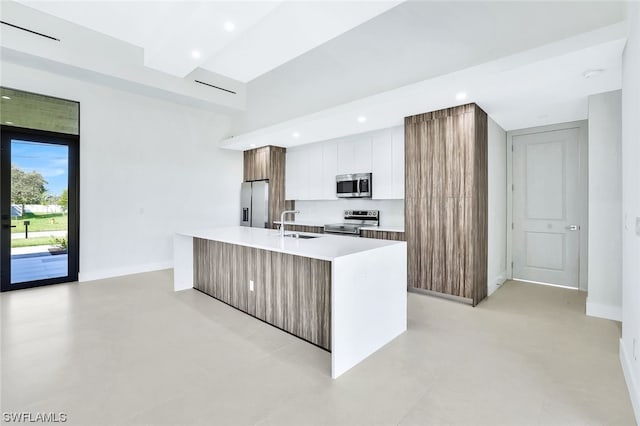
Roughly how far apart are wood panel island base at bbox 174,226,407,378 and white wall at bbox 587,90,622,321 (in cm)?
216

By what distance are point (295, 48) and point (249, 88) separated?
2.77 meters

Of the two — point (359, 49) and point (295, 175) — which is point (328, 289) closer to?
point (359, 49)

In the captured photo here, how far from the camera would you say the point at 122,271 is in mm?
5113

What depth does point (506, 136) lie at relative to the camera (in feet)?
15.7

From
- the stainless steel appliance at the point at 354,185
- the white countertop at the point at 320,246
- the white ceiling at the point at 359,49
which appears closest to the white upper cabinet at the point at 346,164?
the stainless steel appliance at the point at 354,185

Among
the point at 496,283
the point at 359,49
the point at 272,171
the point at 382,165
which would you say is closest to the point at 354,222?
the point at 382,165

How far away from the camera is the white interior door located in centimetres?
425

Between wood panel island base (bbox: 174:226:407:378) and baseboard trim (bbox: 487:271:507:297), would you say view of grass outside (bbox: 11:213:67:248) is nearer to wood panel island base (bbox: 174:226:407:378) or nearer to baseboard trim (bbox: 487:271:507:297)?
wood panel island base (bbox: 174:226:407:378)

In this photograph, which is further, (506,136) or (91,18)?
(506,136)

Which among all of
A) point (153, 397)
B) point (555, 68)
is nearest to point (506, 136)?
point (555, 68)

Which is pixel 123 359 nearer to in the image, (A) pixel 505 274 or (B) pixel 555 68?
(B) pixel 555 68

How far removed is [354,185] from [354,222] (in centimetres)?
77

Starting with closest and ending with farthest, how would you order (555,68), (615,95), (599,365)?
(599,365) → (555,68) → (615,95)

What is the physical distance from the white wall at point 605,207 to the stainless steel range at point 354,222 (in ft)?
9.35
